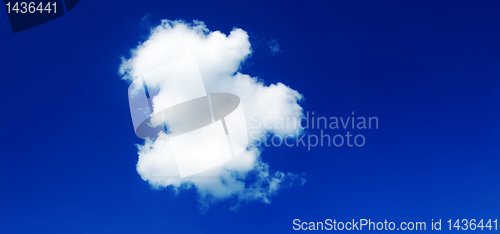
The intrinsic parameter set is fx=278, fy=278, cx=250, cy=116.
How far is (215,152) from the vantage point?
93.4 inches

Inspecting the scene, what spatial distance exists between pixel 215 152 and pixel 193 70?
0.75 meters

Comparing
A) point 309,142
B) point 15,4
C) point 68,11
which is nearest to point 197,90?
point 309,142

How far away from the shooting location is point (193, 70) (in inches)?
96.7

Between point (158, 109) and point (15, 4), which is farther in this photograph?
point (15, 4)

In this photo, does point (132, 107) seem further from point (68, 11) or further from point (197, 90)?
point (68, 11)

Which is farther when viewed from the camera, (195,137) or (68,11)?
(68,11)

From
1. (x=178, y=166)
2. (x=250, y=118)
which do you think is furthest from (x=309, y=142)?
(x=178, y=166)

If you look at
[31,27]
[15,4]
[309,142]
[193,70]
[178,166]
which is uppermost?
[15,4]

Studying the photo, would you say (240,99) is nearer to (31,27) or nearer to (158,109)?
(158,109)

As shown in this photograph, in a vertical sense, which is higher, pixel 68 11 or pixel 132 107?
pixel 68 11

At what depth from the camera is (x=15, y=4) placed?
257cm

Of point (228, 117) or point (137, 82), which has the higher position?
point (137, 82)

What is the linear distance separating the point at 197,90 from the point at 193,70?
0.61 feet

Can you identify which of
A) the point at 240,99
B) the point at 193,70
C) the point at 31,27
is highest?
the point at 31,27
